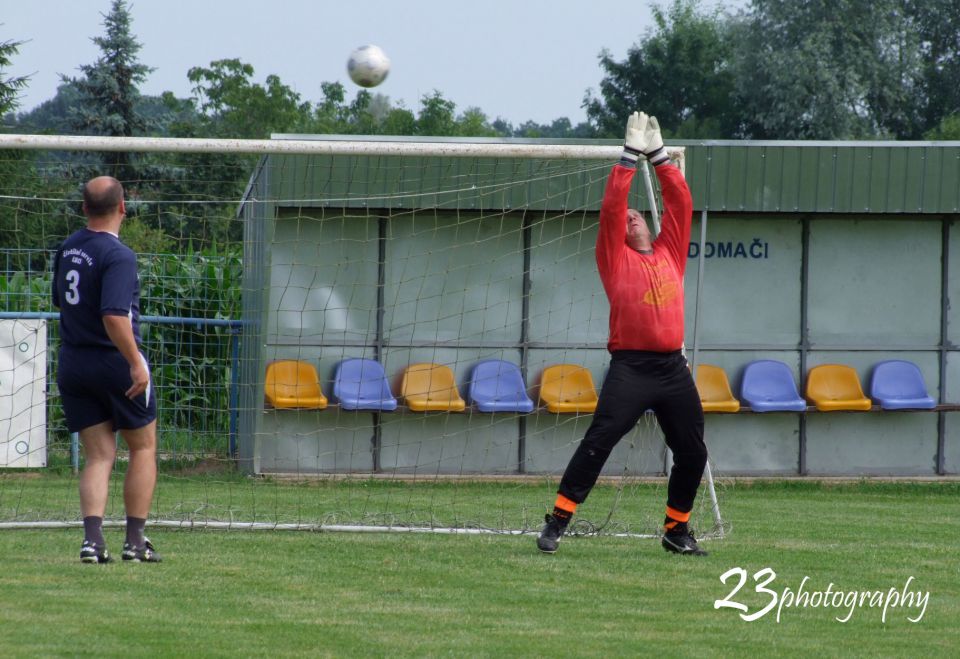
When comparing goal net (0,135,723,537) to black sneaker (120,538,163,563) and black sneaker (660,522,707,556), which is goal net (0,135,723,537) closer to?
black sneaker (660,522,707,556)

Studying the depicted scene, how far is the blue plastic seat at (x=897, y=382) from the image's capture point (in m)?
13.5

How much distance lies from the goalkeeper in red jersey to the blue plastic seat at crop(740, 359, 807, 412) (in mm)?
5930

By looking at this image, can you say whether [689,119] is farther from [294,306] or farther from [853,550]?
[853,550]

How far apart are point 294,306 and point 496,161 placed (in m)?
2.48

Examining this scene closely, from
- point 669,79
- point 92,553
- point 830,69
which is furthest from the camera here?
point 669,79

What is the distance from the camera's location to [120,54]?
4466cm

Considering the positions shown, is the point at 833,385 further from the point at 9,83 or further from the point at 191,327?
the point at 9,83

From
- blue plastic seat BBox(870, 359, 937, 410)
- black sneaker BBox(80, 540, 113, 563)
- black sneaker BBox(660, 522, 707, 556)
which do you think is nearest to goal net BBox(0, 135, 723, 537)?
blue plastic seat BBox(870, 359, 937, 410)

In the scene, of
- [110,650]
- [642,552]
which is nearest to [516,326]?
[642,552]

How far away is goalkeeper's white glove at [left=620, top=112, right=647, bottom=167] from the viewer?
295 inches

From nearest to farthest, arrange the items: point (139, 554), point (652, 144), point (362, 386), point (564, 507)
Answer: point (139, 554)
point (564, 507)
point (652, 144)
point (362, 386)

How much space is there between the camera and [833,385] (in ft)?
44.5

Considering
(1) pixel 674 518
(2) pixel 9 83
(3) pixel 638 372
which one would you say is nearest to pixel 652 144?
(3) pixel 638 372

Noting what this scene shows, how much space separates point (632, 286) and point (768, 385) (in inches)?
257
